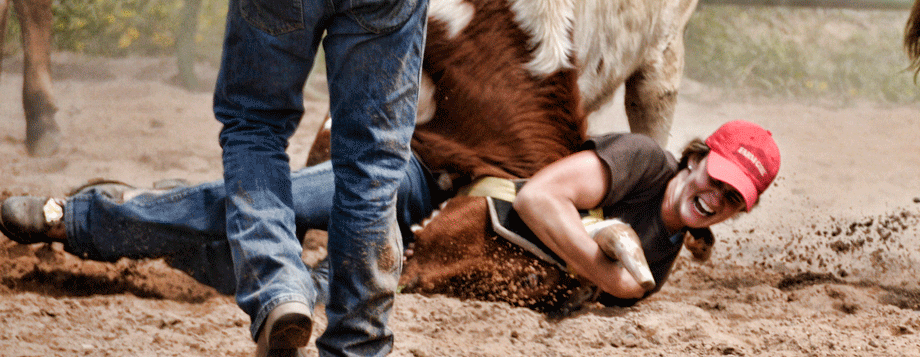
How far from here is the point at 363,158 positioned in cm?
150

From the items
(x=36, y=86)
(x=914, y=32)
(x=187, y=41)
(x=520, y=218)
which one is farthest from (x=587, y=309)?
(x=187, y=41)

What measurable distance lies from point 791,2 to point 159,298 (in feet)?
10.8

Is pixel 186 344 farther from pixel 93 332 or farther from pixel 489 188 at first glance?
pixel 489 188

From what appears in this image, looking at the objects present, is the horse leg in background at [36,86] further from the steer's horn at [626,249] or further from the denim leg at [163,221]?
the steer's horn at [626,249]

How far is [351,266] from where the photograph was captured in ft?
4.88

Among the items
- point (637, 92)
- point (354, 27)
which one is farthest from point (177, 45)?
point (354, 27)

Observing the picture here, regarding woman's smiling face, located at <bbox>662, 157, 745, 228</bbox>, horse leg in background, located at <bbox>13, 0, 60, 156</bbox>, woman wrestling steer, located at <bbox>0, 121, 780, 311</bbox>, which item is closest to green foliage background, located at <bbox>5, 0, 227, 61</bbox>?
horse leg in background, located at <bbox>13, 0, 60, 156</bbox>

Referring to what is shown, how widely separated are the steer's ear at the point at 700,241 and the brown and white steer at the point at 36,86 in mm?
2664

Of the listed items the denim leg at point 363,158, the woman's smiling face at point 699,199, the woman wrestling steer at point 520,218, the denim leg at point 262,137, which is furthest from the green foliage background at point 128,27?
the woman's smiling face at point 699,199

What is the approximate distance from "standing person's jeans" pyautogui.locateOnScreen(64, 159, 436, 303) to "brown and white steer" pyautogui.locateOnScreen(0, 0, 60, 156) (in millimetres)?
1562

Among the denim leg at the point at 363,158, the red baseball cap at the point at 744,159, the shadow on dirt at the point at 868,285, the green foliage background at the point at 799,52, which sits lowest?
the green foliage background at the point at 799,52

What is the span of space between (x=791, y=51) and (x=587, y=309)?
389 cm

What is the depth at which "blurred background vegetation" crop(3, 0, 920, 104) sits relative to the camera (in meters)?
4.91

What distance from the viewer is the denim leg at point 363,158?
58.4 inches
